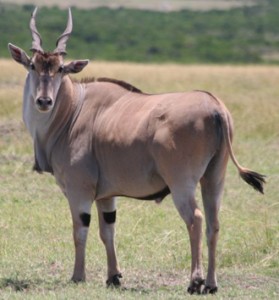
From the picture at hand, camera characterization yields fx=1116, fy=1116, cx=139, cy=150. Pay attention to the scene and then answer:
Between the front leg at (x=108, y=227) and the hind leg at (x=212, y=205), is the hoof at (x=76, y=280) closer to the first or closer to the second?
the front leg at (x=108, y=227)

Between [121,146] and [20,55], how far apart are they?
3.85 ft

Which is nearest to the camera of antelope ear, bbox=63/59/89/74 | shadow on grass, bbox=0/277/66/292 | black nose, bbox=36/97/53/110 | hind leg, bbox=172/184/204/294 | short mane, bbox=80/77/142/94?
hind leg, bbox=172/184/204/294

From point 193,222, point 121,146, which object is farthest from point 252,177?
point 121,146

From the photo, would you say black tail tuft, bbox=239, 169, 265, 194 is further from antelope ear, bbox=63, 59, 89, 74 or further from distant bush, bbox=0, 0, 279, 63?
distant bush, bbox=0, 0, 279, 63

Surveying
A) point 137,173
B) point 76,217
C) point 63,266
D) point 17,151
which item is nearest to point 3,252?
point 63,266

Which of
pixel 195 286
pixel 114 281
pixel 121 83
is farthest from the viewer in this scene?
pixel 121 83

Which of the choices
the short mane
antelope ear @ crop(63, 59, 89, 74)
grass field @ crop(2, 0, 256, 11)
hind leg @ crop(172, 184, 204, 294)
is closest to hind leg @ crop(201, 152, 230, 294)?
hind leg @ crop(172, 184, 204, 294)

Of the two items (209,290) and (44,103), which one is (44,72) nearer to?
(44,103)

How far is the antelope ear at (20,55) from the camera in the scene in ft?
28.1

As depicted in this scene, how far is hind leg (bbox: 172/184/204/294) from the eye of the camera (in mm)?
7734

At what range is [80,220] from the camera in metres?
8.39

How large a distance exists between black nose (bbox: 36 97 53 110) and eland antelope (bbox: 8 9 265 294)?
0.01m

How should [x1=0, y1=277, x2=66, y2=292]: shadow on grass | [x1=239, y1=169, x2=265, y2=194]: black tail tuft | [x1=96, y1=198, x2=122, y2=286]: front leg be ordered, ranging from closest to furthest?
[x1=239, y1=169, x2=265, y2=194]: black tail tuft, [x1=0, y1=277, x2=66, y2=292]: shadow on grass, [x1=96, y1=198, x2=122, y2=286]: front leg

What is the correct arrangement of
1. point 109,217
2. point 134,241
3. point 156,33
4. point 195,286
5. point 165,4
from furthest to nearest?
1. point 165,4
2. point 156,33
3. point 134,241
4. point 109,217
5. point 195,286
